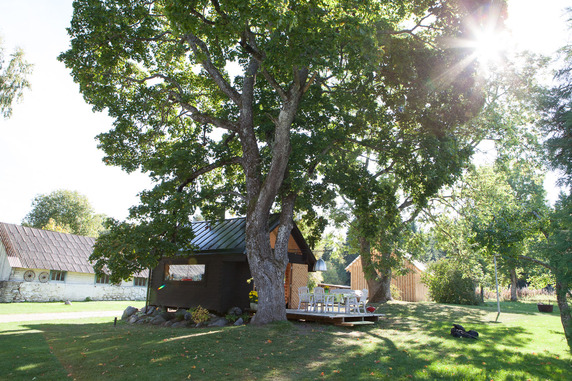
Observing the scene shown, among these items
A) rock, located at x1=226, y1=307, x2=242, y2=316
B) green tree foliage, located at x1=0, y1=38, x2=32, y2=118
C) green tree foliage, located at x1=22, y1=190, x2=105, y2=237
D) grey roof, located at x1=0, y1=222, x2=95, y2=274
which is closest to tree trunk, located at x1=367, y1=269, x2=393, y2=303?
rock, located at x1=226, y1=307, x2=242, y2=316

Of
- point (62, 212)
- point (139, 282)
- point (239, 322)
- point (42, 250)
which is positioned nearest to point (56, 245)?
point (42, 250)

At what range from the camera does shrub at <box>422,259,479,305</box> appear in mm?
24609

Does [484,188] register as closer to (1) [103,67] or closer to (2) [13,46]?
(1) [103,67]

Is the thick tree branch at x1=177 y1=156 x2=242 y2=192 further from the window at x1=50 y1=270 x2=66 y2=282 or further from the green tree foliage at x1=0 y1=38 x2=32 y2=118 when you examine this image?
the window at x1=50 y1=270 x2=66 y2=282

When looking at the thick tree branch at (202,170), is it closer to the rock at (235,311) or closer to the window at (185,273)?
the window at (185,273)

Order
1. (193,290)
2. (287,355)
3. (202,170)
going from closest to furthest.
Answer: (287,355)
(202,170)
(193,290)

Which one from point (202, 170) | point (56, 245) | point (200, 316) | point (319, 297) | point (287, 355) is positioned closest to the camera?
point (287, 355)

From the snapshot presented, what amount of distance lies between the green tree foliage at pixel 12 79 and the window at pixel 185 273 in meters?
12.2

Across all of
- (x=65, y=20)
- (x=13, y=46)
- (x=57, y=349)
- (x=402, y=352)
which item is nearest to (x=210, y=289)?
(x=57, y=349)

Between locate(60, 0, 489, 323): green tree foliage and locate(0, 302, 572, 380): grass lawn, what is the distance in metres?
2.21

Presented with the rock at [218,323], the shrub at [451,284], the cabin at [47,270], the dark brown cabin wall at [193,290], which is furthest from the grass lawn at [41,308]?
the shrub at [451,284]

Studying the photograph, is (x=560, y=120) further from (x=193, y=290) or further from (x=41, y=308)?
(x=41, y=308)

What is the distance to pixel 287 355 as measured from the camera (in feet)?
25.9

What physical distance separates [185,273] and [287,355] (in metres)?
10.4
